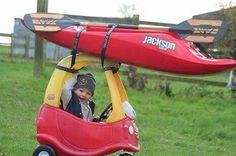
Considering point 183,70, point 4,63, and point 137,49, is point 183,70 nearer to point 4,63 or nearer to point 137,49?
point 137,49

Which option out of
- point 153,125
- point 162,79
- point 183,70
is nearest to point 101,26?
point 183,70

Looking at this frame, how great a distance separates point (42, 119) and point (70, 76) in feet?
1.38

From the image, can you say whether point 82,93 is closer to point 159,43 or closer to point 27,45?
point 159,43

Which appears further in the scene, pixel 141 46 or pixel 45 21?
pixel 45 21

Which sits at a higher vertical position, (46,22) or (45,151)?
(46,22)

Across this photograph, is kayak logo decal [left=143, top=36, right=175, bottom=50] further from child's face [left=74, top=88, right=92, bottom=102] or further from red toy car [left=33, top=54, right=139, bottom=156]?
child's face [left=74, top=88, right=92, bottom=102]

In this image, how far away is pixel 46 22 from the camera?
471cm

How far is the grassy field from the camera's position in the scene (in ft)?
21.9

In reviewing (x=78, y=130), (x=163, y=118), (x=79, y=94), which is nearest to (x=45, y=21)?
(x=79, y=94)

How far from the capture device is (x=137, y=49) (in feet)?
14.9

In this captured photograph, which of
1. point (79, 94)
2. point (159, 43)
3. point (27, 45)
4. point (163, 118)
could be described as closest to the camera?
point (159, 43)

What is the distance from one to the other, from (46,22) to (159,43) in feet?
3.05

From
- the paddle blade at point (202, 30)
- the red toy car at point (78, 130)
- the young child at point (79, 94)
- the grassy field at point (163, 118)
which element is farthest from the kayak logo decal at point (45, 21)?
the grassy field at point (163, 118)

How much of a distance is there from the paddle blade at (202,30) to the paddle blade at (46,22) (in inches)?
34.7
